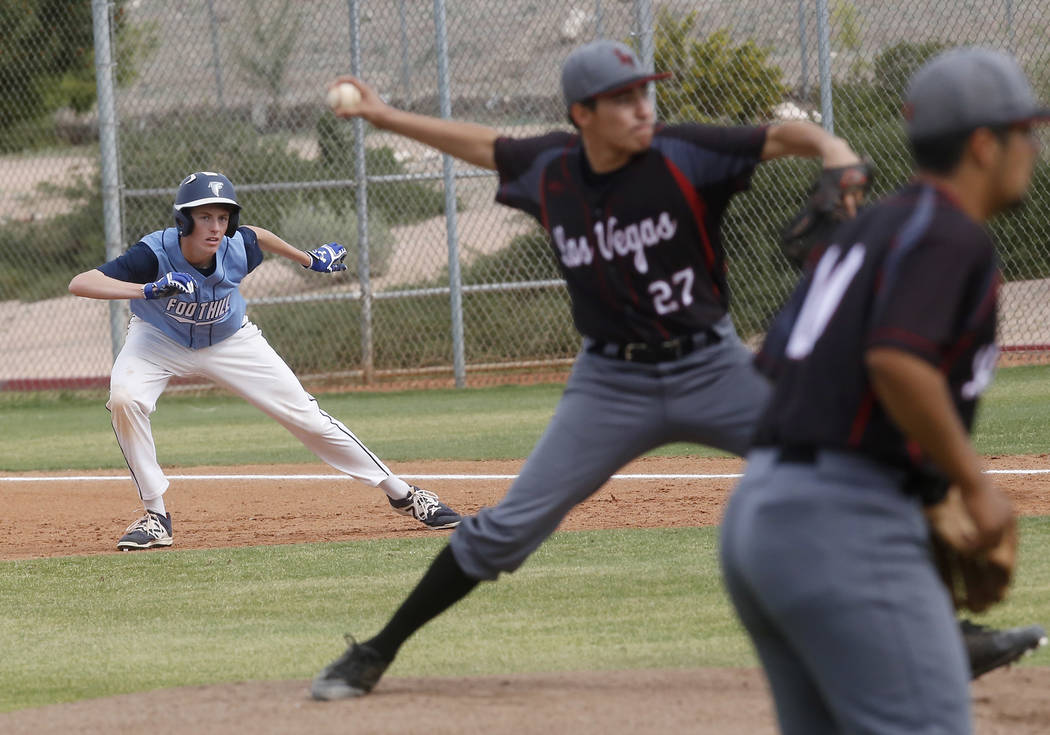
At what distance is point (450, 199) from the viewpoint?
45.1ft

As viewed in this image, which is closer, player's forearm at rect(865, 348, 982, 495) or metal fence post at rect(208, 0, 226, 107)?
player's forearm at rect(865, 348, 982, 495)

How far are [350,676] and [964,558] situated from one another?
84.3 inches

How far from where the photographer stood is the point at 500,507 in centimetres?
404

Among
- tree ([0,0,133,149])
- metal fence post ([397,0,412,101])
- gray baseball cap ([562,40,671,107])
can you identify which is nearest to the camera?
gray baseball cap ([562,40,671,107])

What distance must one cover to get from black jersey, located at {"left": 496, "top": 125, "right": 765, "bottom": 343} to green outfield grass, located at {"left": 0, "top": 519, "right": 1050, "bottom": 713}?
1.15 metres

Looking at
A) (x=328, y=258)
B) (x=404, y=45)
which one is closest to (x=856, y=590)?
(x=328, y=258)

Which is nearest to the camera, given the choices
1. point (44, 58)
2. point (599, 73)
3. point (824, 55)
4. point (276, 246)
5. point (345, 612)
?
point (599, 73)

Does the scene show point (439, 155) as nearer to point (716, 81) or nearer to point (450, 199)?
point (450, 199)

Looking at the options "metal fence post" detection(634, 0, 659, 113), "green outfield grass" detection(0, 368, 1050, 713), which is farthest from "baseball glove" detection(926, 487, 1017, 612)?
"metal fence post" detection(634, 0, 659, 113)

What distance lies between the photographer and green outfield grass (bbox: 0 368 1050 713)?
15.3 ft

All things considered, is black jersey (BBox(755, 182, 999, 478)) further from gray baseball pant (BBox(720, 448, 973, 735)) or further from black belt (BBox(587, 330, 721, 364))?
black belt (BBox(587, 330, 721, 364))

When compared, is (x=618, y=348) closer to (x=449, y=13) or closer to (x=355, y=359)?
(x=355, y=359)

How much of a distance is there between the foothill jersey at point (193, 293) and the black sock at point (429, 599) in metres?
3.44

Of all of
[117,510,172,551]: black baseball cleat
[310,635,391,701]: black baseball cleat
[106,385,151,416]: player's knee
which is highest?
[106,385,151,416]: player's knee
